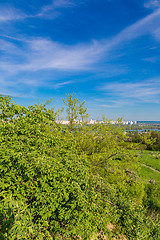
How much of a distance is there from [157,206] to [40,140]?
39.7 feet

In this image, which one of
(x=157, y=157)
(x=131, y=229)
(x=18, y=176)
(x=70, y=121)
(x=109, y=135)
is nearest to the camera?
(x=18, y=176)

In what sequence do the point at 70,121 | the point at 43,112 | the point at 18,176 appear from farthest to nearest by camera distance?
the point at 70,121 < the point at 43,112 < the point at 18,176

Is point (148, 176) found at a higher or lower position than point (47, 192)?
lower

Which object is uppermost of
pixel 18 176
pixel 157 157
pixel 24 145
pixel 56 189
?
pixel 24 145

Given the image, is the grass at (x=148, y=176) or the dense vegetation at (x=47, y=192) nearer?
the dense vegetation at (x=47, y=192)

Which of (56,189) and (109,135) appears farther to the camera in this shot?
(109,135)

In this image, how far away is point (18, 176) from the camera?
3.58m

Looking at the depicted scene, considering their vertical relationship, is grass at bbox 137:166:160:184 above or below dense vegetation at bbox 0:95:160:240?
below

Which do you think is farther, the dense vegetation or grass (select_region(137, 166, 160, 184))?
grass (select_region(137, 166, 160, 184))

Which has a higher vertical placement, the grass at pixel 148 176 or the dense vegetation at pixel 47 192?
the dense vegetation at pixel 47 192

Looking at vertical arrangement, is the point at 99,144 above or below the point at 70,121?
below

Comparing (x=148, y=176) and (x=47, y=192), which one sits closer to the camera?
(x=47, y=192)

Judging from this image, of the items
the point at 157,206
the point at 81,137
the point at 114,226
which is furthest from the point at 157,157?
the point at 81,137

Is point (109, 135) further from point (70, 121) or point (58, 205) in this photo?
point (58, 205)
